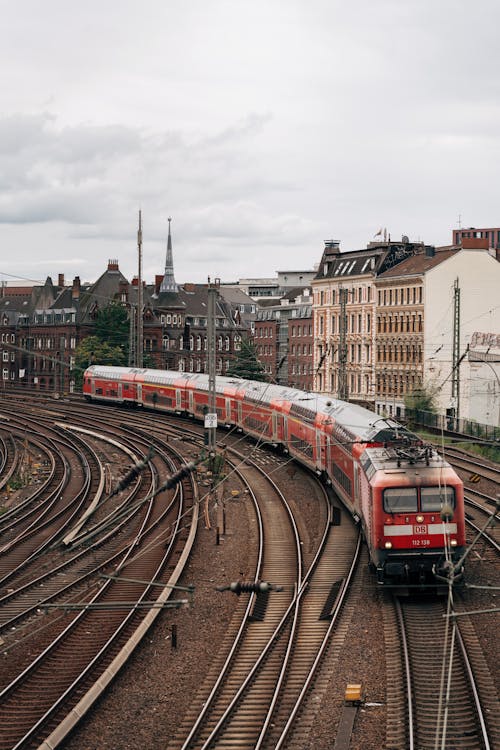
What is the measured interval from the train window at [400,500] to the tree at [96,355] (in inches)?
3426

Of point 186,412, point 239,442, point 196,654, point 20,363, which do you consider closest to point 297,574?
point 196,654

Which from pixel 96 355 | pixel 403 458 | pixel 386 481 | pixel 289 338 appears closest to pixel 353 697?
pixel 386 481

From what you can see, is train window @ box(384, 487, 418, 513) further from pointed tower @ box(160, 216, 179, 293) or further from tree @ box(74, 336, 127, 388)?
pointed tower @ box(160, 216, 179, 293)

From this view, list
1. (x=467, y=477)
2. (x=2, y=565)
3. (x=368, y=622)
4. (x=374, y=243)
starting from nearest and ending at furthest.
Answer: (x=368, y=622)
(x=2, y=565)
(x=467, y=477)
(x=374, y=243)

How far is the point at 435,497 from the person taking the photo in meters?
26.6

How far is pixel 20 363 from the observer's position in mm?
145625

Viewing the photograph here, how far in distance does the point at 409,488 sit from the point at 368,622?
325 cm

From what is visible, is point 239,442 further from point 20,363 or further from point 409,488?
point 20,363

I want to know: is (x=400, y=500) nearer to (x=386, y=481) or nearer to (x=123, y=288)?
(x=386, y=481)

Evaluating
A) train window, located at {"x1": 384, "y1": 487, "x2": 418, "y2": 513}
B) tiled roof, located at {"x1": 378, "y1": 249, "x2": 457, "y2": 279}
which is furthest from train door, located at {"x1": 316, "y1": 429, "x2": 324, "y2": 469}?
tiled roof, located at {"x1": 378, "y1": 249, "x2": 457, "y2": 279}

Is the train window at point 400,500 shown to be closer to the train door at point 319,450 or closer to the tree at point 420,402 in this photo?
the train door at point 319,450

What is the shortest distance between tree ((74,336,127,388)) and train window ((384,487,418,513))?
3426 inches

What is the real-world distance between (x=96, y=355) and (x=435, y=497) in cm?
8926

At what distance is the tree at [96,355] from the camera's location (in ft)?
374
